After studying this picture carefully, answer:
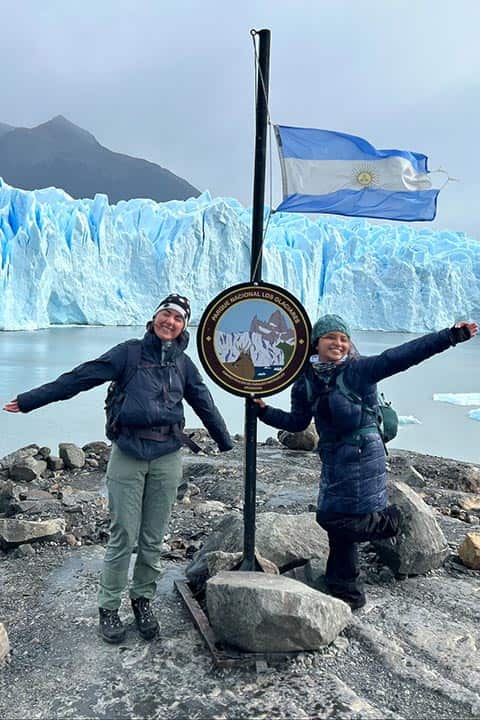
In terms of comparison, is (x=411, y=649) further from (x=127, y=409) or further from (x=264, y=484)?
(x=264, y=484)

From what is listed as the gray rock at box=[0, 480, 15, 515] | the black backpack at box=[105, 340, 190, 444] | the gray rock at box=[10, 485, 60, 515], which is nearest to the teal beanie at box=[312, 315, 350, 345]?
the black backpack at box=[105, 340, 190, 444]

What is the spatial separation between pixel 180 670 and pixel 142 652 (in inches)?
8.0

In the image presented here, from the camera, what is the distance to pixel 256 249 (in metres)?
2.86

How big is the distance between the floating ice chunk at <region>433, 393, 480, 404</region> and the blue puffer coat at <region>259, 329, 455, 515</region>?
35.8ft

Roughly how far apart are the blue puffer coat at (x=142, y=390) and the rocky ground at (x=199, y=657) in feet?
2.73

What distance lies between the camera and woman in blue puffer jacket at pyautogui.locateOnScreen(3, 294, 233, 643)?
2.54 m

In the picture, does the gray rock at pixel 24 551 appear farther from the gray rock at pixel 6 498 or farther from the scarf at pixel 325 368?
the scarf at pixel 325 368

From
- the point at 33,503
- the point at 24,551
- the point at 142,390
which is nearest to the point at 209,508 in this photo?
the point at 33,503

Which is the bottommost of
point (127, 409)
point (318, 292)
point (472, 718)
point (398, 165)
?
point (472, 718)

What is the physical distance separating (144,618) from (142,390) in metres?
0.98

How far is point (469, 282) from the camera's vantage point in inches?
1330

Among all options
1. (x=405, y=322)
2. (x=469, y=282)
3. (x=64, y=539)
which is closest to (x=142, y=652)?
(x=64, y=539)

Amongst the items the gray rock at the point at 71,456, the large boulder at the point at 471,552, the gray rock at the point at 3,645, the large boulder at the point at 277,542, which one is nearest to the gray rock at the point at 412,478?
the large boulder at the point at 471,552

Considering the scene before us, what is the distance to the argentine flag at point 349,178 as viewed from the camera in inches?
124
